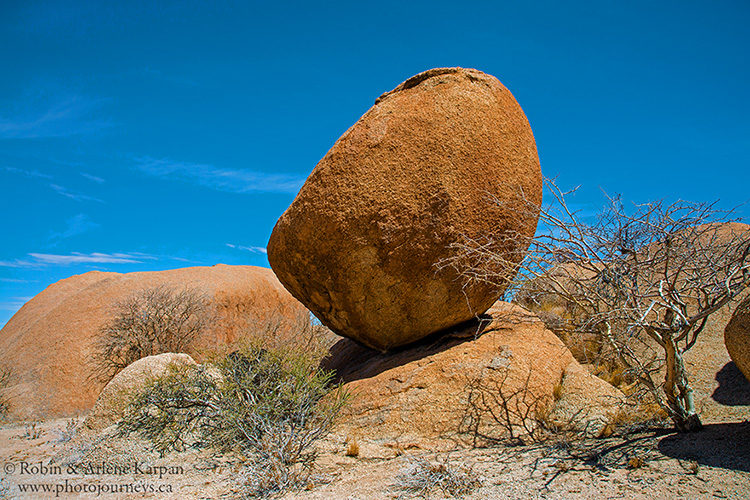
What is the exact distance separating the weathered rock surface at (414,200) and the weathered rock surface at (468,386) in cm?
44

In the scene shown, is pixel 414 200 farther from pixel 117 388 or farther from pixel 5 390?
pixel 5 390

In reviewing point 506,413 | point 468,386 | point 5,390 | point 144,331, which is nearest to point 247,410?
point 468,386

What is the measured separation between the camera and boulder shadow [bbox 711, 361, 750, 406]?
18.8ft

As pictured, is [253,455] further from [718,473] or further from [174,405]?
[718,473]

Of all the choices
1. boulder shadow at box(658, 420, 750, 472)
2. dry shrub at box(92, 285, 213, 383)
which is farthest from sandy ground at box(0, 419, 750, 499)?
dry shrub at box(92, 285, 213, 383)

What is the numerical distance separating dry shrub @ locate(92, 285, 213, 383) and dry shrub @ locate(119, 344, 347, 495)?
15.6 feet

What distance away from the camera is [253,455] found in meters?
4.51

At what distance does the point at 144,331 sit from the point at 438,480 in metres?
8.40

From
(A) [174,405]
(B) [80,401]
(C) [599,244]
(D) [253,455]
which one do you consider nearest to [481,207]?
(C) [599,244]

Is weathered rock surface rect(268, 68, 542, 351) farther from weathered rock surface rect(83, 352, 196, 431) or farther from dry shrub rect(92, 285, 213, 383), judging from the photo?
dry shrub rect(92, 285, 213, 383)

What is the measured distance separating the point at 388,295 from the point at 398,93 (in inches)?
96.9

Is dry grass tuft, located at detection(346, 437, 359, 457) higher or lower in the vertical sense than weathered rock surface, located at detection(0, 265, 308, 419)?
lower

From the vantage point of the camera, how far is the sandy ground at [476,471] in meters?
3.29

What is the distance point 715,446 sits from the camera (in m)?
3.73
